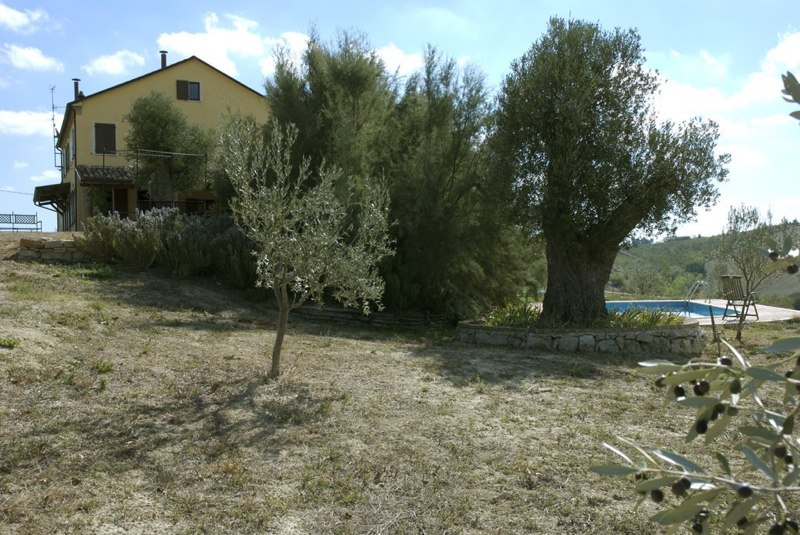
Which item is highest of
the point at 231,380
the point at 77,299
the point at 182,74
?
the point at 182,74

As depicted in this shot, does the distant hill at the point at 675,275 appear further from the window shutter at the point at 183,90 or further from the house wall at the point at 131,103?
the window shutter at the point at 183,90

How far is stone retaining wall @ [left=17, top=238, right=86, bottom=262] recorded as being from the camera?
1293 cm

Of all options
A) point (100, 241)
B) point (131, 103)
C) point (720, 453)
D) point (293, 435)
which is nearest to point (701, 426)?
point (720, 453)

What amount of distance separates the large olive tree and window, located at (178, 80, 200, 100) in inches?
795

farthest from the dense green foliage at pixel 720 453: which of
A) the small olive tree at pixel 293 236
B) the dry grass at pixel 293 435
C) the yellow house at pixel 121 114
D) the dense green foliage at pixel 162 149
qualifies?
the yellow house at pixel 121 114

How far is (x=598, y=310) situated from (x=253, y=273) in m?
6.32

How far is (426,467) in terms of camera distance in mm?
4609

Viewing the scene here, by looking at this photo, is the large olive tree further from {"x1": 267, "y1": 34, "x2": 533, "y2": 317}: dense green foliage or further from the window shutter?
the window shutter

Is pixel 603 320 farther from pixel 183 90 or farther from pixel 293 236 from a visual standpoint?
pixel 183 90

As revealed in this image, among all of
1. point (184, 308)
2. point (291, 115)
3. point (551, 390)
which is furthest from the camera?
point (291, 115)

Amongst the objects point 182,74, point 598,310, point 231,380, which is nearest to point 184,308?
point 231,380

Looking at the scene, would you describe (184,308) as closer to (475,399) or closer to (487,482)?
(475,399)

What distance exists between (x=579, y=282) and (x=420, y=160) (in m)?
3.67

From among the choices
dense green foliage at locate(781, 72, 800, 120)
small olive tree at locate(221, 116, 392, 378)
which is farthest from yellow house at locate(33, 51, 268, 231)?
dense green foliage at locate(781, 72, 800, 120)
